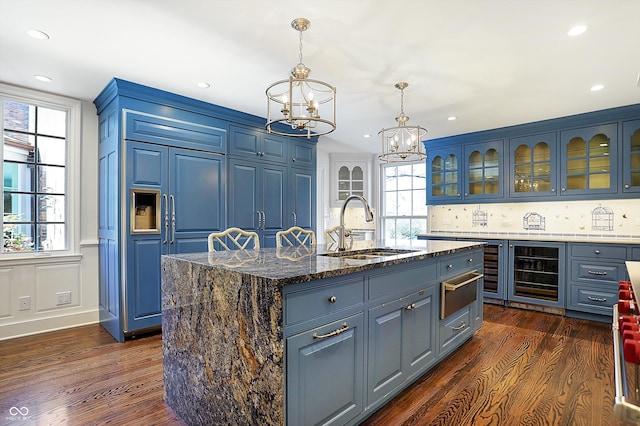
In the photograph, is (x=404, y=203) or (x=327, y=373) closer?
(x=327, y=373)

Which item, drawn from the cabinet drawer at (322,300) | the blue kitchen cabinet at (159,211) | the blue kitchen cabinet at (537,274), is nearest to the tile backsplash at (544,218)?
the blue kitchen cabinet at (537,274)

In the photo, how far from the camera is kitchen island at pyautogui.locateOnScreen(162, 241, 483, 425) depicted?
4.53ft

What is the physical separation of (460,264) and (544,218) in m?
2.76

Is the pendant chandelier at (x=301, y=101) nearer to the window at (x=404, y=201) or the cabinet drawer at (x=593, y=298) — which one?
the window at (x=404, y=201)

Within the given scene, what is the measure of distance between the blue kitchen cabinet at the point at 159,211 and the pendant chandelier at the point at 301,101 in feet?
3.29

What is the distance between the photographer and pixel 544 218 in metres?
4.73

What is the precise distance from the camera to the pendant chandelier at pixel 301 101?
2.06 metres

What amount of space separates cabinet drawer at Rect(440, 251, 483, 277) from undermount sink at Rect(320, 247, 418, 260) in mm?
324

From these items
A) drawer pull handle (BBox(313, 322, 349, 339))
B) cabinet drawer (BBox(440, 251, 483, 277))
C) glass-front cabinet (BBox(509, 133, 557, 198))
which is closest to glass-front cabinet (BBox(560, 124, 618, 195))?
glass-front cabinet (BBox(509, 133, 557, 198))

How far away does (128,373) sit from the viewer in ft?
8.14

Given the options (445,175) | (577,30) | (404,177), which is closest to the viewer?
(577,30)

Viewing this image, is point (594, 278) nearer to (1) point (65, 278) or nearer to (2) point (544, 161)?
(2) point (544, 161)

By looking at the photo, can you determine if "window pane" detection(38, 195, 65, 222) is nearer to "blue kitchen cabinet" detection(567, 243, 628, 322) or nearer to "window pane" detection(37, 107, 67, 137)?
"window pane" detection(37, 107, 67, 137)

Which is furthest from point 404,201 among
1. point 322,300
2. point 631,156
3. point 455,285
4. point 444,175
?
point 322,300
